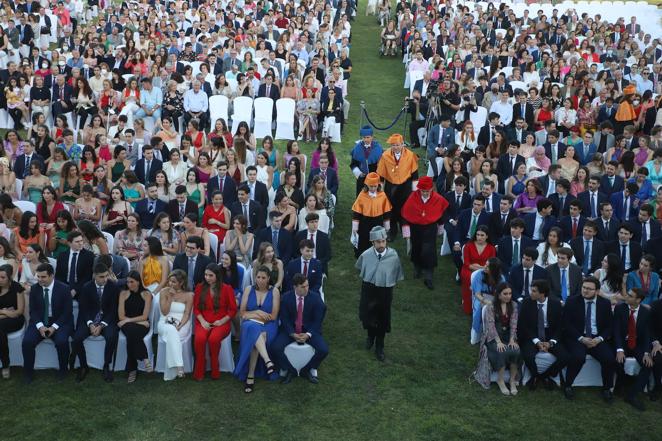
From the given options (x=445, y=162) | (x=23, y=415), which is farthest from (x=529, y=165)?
(x=23, y=415)

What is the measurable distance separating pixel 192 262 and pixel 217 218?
1.25 metres

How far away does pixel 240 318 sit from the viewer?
324 inches

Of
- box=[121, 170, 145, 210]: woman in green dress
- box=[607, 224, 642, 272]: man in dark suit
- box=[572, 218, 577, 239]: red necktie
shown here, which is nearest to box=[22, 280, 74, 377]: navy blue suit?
box=[121, 170, 145, 210]: woman in green dress

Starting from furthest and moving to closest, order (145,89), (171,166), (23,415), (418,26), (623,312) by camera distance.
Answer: (418,26) < (145,89) < (171,166) < (623,312) < (23,415)

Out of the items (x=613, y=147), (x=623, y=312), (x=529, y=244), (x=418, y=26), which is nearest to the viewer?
(x=623, y=312)

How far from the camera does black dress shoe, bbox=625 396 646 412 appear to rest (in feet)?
25.2

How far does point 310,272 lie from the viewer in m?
8.41

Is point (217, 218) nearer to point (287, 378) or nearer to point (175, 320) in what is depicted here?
point (175, 320)

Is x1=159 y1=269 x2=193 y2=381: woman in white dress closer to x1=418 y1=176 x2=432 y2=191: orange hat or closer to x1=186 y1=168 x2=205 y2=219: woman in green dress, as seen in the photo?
x1=186 y1=168 x2=205 y2=219: woman in green dress

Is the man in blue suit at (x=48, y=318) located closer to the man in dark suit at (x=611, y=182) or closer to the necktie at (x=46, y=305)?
the necktie at (x=46, y=305)

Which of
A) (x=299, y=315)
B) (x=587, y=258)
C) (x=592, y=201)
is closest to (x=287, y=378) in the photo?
(x=299, y=315)

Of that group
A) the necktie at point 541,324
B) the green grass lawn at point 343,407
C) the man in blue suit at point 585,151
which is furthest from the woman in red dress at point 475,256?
the man in blue suit at point 585,151

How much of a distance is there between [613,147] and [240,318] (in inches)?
288

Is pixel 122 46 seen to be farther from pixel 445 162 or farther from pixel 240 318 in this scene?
pixel 240 318
